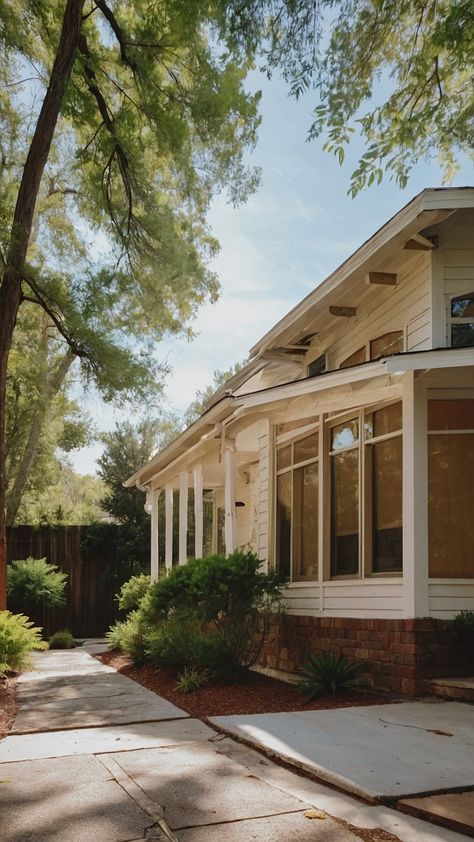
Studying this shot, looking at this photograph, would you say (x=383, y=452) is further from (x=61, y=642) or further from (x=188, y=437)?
(x=61, y=642)

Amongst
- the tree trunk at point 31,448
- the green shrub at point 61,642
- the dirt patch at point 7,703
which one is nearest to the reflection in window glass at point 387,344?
the dirt patch at point 7,703

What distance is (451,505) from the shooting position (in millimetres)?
7812

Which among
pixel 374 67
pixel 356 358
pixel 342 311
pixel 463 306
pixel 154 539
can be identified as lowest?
pixel 154 539

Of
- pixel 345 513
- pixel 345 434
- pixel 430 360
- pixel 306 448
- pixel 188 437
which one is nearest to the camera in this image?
pixel 430 360

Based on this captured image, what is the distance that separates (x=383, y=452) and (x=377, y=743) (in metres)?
3.64

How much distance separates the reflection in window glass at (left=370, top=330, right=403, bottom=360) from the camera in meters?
8.86

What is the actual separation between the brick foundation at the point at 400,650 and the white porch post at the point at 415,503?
22 centimetres

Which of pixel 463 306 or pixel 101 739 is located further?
pixel 463 306

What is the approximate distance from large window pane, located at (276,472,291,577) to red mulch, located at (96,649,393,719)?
195 centimetres

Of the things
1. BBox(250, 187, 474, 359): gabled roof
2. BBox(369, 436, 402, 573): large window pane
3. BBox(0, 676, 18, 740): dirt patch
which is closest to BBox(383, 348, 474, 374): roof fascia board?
BBox(369, 436, 402, 573): large window pane

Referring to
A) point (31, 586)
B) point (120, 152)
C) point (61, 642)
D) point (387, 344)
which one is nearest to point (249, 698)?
point (387, 344)

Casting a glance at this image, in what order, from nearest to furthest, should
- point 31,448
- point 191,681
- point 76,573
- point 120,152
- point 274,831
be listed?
1. point 274,831
2. point 191,681
3. point 120,152
4. point 76,573
5. point 31,448

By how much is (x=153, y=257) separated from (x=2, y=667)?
26.1 feet

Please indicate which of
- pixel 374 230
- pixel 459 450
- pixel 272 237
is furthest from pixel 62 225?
pixel 459 450
